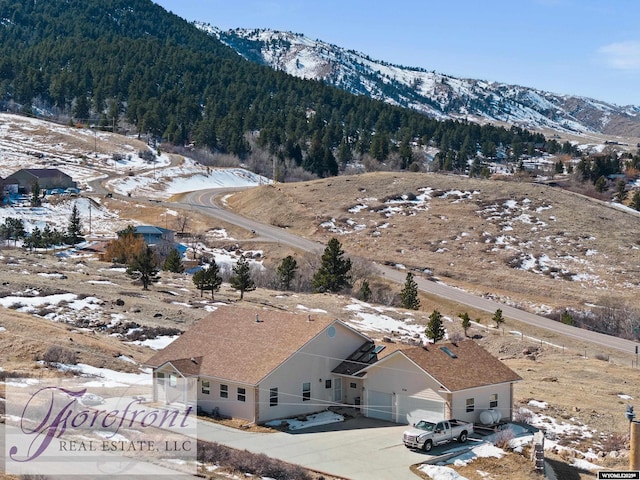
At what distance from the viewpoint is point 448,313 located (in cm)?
7288

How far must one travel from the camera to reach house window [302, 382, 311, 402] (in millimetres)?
33531

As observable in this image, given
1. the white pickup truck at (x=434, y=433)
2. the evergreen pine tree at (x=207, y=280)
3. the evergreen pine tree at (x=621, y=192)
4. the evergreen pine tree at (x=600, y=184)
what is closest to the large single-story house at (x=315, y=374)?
the white pickup truck at (x=434, y=433)

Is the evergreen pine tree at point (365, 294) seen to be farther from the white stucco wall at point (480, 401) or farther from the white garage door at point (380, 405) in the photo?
the white garage door at point (380, 405)

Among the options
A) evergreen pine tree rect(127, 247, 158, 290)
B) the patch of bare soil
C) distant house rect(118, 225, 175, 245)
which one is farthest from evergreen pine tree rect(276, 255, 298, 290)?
distant house rect(118, 225, 175, 245)

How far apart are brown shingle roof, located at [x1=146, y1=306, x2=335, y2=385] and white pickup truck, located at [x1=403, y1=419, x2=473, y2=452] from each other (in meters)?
6.25

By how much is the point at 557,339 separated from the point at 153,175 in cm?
9642

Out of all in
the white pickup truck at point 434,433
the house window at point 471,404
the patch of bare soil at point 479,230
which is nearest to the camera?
the white pickup truck at point 434,433

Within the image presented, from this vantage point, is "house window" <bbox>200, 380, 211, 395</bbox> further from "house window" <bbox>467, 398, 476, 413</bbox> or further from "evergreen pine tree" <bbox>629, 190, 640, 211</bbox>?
"evergreen pine tree" <bbox>629, 190, 640, 211</bbox>

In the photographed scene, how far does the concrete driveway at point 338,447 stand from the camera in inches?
1048

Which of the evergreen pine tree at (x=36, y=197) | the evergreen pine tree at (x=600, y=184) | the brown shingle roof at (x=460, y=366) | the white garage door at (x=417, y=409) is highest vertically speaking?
the evergreen pine tree at (x=600, y=184)

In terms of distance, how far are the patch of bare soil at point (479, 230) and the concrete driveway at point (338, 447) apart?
167 feet

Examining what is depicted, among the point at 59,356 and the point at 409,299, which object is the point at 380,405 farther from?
the point at 409,299

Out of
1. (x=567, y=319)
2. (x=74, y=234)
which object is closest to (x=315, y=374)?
(x=567, y=319)

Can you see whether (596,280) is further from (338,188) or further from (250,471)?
(250,471)
